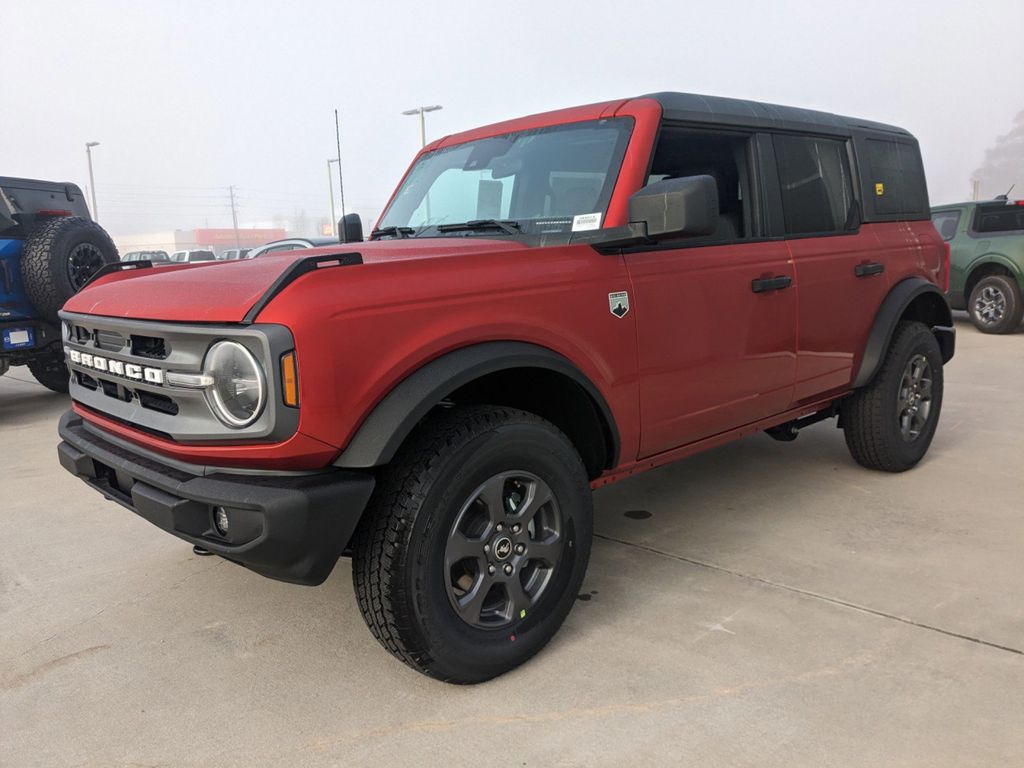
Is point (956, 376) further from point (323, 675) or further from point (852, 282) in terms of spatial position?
point (323, 675)

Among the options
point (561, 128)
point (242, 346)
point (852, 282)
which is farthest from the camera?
point (852, 282)

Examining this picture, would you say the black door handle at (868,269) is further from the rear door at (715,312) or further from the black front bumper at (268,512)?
the black front bumper at (268,512)

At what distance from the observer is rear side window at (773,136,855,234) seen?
3.63 m

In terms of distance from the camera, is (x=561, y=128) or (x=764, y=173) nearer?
(x=561, y=128)

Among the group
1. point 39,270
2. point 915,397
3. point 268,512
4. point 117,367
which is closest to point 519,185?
point 117,367

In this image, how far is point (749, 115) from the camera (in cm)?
348

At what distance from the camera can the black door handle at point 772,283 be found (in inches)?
130

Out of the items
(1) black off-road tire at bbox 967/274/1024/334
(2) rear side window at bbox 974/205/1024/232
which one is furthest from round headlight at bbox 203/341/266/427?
(2) rear side window at bbox 974/205/1024/232

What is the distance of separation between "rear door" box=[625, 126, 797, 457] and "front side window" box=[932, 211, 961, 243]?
8.68m

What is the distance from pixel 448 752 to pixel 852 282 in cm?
293

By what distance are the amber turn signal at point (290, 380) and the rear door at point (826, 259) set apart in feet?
7.95

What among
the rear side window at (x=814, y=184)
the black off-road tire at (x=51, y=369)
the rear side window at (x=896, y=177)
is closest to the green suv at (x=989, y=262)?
the rear side window at (x=896, y=177)

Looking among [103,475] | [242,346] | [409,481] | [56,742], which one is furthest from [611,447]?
[56,742]

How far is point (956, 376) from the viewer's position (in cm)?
748
